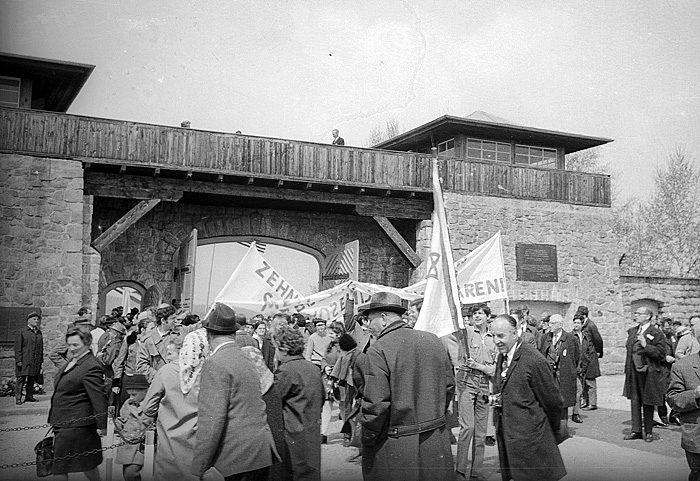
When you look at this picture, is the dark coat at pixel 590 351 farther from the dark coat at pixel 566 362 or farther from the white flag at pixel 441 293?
the white flag at pixel 441 293

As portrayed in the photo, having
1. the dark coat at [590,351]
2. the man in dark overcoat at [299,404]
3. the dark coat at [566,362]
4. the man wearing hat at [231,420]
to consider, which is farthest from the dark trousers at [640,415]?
the man wearing hat at [231,420]

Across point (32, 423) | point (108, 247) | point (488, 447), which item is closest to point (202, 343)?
point (488, 447)

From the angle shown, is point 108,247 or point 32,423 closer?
point 32,423

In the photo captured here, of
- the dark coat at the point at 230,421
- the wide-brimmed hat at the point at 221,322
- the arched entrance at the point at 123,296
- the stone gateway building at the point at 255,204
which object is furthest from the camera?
the arched entrance at the point at 123,296

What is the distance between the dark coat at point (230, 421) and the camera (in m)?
4.67

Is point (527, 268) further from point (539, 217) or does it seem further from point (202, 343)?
point (202, 343)

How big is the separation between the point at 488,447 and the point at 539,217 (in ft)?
41.0

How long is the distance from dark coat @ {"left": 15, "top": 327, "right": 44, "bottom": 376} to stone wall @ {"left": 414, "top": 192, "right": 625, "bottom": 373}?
33.7 feet

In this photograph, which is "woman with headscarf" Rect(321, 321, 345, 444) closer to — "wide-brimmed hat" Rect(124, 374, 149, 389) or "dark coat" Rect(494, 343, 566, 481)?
"wide-brimmed hat" Rect(124, 374, 149, 389)

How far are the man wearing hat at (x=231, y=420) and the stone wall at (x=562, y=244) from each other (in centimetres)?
1533

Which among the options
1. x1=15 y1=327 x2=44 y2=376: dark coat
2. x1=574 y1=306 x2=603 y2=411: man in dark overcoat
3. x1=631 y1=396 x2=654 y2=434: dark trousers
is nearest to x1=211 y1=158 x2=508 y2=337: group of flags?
x1=631 y1=396 x2=654 y2=434: dark trousers

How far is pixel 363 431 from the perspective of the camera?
5320 millimetres

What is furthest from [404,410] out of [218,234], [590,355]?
[218,234]

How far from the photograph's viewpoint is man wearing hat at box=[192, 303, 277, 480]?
4.68m
